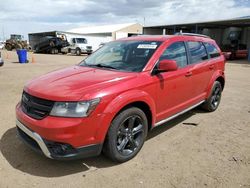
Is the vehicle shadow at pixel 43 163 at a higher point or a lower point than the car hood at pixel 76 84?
lower

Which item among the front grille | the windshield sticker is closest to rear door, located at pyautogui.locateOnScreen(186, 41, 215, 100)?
the windshield sticker

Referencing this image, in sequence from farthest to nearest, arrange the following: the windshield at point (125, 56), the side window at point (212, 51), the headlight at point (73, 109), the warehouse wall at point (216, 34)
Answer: the warehouse wall at point (216, 34), the side window at point (212, 51), the windshield at point (125, 56), the headlight at point (73, 109)

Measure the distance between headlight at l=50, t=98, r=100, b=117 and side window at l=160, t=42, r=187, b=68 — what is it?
67.7 inches

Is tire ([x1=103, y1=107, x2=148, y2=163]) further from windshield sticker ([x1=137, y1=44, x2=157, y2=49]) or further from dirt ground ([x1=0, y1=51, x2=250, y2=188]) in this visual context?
windshield sticker ([x1=137, y1=44, x2=157, y2=49])

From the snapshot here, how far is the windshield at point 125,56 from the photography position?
13.4 feet

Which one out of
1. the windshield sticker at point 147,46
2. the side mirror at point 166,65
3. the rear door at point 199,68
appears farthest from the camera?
the rear door at point 199,68

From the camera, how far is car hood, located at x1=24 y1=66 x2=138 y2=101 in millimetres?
3143

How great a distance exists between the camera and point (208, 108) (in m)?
5.93

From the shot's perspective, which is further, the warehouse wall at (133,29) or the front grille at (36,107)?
the warehouse wall at (133,29)

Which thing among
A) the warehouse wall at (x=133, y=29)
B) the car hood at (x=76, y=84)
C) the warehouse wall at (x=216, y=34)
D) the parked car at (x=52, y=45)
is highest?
the warehouse wall at (x=133, y=29)

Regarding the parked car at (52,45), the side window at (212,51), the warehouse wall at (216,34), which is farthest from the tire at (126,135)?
the warehouse wall at (216,34)

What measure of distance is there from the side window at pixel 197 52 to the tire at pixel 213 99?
2.80ft

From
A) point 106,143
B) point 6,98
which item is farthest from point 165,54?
point 6,98

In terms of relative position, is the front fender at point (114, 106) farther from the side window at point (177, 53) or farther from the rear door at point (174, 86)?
the side window at point (177, 53)
